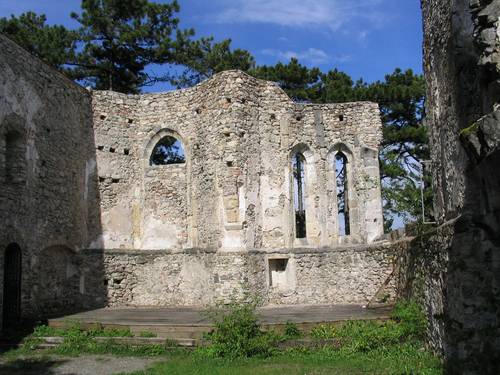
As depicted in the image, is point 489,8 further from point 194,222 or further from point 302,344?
point 194,222

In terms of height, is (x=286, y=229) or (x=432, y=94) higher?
(x=432, y=94)

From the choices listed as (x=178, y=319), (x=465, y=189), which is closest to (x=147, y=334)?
(x=178, y=319)

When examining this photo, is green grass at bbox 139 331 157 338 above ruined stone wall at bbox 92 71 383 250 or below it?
below

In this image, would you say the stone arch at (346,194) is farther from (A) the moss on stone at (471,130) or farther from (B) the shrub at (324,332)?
(A) the moss on stone at (471,130)

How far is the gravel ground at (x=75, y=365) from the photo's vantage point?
844cm

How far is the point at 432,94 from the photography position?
7.35 meters

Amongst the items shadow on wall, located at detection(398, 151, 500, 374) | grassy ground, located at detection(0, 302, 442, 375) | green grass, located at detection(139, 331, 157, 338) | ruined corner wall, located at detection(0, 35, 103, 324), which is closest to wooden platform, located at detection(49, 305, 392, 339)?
green grass, located at detection(139, 331, 157, 338)

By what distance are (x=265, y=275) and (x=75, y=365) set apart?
23.9 feet

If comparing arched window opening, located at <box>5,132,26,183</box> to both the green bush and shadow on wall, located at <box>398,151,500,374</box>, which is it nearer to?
the green bush

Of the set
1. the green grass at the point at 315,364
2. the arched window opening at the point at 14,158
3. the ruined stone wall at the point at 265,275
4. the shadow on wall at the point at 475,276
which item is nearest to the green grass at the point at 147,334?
the green grass at the point at 315,364

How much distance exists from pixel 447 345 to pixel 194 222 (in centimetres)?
1058

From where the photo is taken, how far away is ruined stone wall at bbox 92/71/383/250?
621 inches

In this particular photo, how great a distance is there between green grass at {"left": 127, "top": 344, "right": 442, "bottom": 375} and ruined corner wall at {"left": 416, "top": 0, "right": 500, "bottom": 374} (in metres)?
0.87

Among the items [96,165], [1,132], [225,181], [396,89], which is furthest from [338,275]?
[396,89]
